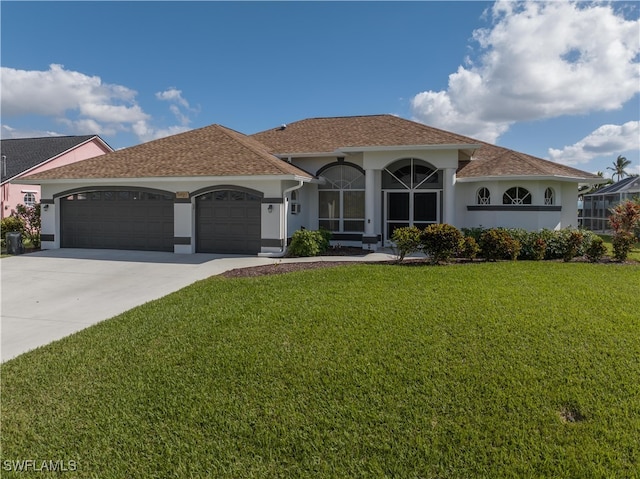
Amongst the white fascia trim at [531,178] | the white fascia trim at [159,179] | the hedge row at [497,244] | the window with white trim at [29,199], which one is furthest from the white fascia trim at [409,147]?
the window with white trim at [29,199]

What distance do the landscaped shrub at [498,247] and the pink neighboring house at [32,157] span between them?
1079 inches

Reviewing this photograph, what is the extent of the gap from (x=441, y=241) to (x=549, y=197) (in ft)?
25.1

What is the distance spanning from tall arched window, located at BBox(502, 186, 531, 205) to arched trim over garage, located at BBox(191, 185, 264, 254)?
944cm

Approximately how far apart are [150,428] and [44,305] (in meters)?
5.84

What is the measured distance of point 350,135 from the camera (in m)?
18.0

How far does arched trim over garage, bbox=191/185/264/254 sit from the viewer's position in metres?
14.7

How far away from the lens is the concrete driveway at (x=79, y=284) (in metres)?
7.12

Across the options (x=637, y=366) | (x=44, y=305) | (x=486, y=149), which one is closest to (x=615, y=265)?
(x=637, y=366)

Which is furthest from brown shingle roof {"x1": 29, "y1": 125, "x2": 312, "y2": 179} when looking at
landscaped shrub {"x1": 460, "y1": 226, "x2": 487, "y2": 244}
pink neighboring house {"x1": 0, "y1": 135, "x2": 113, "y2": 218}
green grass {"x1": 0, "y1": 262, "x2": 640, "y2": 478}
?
pink neighboring house {"x1": 0, "y1": 135, "x2": 113, "y2": 218}

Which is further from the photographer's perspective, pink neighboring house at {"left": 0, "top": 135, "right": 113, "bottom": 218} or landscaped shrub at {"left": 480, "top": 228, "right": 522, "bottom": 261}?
pink neighboring house at {"left": 0, "top": 135, "right": 113, "bottom": 218}

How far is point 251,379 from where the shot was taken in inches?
192

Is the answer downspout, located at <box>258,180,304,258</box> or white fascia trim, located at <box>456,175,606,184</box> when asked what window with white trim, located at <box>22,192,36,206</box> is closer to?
downspout, located at <box>258,180,304,258</box>

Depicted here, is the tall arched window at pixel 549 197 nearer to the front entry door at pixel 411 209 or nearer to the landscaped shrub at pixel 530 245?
the landscaped shrub at pixel 530 245

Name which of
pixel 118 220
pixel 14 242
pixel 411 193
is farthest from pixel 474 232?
pixel 14 242
